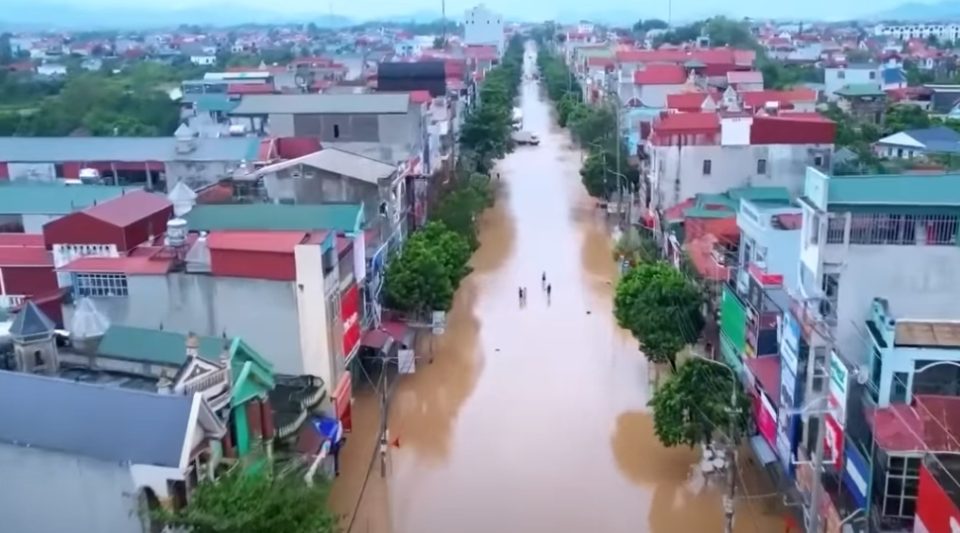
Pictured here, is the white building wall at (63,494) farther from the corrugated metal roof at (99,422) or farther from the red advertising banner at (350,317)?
the red advertising banner at (350,317)

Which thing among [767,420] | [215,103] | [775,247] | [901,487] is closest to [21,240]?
[775,247]

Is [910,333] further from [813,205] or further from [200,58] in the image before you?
[200,58]

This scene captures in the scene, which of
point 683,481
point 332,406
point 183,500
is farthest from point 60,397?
point 683,481

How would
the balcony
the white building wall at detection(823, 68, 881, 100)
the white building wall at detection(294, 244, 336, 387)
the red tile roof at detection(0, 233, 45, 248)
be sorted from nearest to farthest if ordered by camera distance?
1. the balcony
2. the white building wall at detection(294, 244, 336, 387)
3. the red tile roof at detection(0, 233, 45, 248)
4. the white building wall at detection(823, 68, 881, 100)

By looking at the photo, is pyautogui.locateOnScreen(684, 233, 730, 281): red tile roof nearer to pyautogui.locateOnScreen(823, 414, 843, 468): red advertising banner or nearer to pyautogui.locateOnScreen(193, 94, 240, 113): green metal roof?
pyautogui.locateOnScreen(823, 414, 843, 468): red advertising banner

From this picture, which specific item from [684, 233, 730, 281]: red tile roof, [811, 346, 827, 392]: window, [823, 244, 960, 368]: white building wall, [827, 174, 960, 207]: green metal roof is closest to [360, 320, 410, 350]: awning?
[684, 233, 730, 281]: red tile roof

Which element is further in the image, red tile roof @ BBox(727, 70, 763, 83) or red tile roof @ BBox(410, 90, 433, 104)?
red tile roof @ BBox(727, 70, 763, 83)
